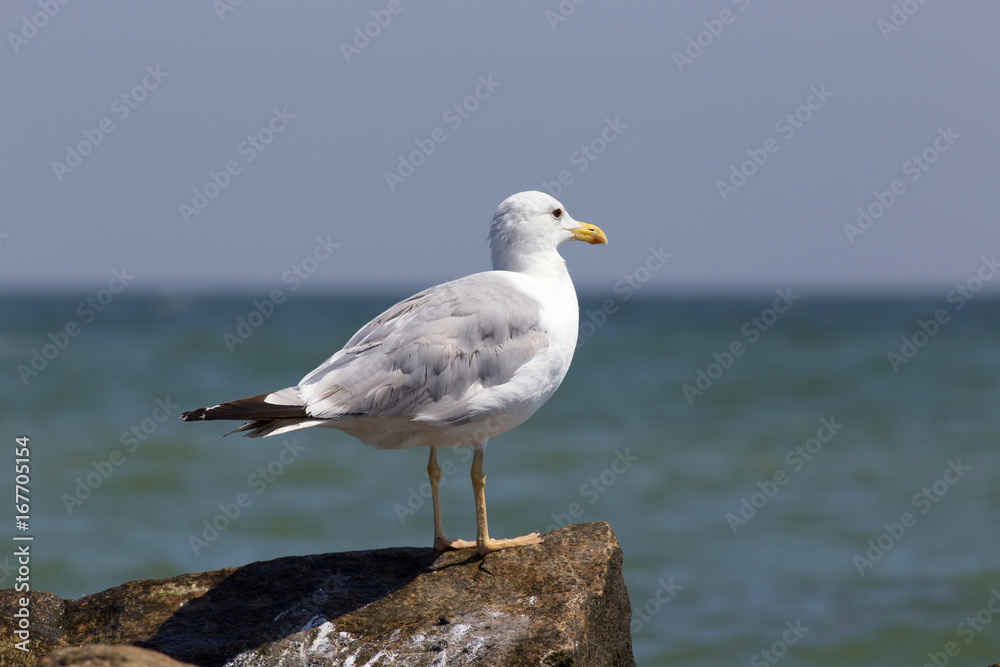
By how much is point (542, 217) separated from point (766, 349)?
24.2m

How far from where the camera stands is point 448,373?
14.5 feet

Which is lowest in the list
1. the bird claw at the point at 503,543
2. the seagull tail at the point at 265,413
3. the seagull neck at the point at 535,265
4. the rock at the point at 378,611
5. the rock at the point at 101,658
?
the rock at the point at 101,658

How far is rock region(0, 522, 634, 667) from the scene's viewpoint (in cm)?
403

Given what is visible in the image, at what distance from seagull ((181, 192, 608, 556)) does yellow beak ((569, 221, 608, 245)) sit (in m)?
0.44

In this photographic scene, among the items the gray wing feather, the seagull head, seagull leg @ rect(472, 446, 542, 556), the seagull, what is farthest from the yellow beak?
seagull leg @ rect(472, 446, 542, 556)

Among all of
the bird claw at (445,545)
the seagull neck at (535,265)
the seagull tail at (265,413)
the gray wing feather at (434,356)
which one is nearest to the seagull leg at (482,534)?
the bird claw at (445,545)

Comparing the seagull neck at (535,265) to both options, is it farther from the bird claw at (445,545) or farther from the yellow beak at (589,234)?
the bird claw at (445,545)

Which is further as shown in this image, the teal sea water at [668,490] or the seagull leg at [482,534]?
the teal sea water at [668,490]

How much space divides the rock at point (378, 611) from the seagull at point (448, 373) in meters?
0.30

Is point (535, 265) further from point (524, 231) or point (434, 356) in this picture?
point (434, 356)

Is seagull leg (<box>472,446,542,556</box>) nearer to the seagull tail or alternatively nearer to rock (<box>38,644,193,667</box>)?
the seagull tail

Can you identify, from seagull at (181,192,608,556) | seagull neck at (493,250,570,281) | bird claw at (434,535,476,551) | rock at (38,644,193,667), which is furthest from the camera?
seagull neck at (493,250,570,281)

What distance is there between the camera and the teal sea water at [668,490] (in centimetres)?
833

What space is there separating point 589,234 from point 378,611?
7.82ft
